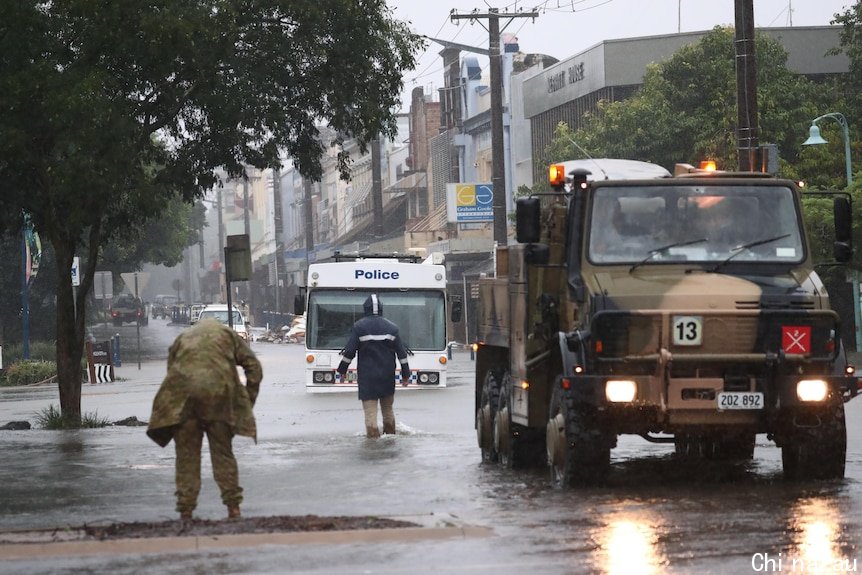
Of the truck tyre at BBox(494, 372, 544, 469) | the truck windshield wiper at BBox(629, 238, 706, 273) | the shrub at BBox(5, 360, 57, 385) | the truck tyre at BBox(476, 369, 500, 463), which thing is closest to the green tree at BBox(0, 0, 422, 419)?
the truck tyre at BBox(476, 369, 500, 463)

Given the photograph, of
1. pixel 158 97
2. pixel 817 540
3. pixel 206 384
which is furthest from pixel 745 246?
pixel 158 97

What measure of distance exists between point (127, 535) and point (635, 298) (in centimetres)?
442

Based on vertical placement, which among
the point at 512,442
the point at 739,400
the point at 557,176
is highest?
the point at 557,176

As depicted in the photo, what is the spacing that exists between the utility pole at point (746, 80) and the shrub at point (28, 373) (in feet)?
91.9

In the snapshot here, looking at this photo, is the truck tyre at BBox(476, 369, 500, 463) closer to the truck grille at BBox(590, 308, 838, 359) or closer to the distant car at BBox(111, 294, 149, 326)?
the truck grille at BBox(590, 308, 838, 359)

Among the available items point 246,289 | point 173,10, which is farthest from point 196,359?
point 246,289

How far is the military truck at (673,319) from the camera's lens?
12984 millimetres

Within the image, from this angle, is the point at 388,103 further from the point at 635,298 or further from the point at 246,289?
the point at 246,289

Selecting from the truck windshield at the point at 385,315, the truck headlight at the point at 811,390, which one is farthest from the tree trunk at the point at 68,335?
the truck headlight at the point at 811,390

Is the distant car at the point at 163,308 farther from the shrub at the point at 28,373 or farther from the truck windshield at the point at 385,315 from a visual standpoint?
the truck windshield at the point at 385,315

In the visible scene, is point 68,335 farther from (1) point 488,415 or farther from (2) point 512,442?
(2) point 512,442

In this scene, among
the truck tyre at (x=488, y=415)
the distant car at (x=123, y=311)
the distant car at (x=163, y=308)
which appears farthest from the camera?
the distant car at (x=163, y=308)

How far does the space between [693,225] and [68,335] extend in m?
13.3

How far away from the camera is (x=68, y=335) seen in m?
24.9
